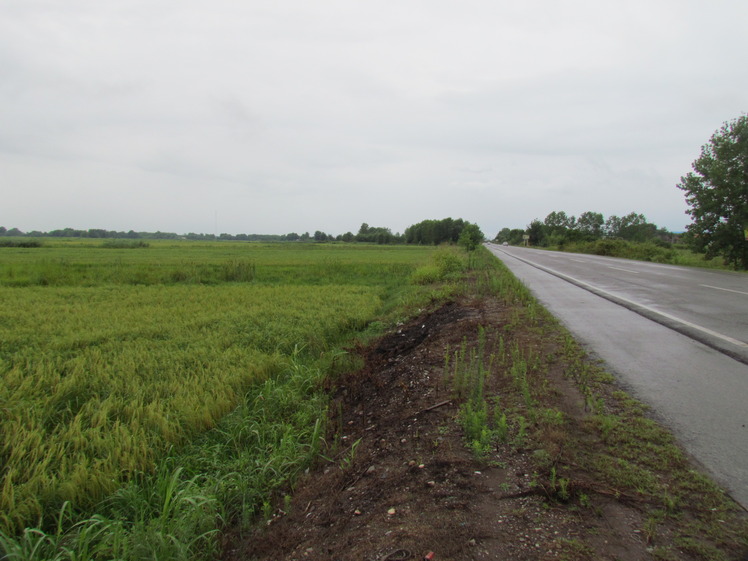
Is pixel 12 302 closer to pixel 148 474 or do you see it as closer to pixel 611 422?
pixel 148 474

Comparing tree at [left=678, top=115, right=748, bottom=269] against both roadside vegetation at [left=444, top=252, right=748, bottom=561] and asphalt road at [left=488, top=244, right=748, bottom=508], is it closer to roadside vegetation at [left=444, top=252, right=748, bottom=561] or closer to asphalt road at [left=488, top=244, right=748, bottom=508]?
asphalt road at [left=488, top=244, right=748, bottom=508]

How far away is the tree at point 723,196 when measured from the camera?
1852 centimetres

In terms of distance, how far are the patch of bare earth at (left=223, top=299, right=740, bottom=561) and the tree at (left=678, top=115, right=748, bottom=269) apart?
2094 cm

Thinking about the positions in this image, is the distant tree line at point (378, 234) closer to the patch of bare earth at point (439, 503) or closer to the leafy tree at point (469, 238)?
the leafy tree at point (469, 238)

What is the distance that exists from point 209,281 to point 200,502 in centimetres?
1522

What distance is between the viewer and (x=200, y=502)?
110 inches

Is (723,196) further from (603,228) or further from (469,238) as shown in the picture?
(603,228)

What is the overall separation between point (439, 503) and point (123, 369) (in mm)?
4788

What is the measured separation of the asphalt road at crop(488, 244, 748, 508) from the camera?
9.14 ft

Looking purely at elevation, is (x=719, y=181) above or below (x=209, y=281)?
above

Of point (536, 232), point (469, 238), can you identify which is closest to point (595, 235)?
point (536, 232)

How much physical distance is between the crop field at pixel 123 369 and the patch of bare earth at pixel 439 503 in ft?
4.83

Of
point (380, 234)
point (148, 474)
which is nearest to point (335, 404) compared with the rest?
point (148, 474)

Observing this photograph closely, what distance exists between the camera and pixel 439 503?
2.35m
